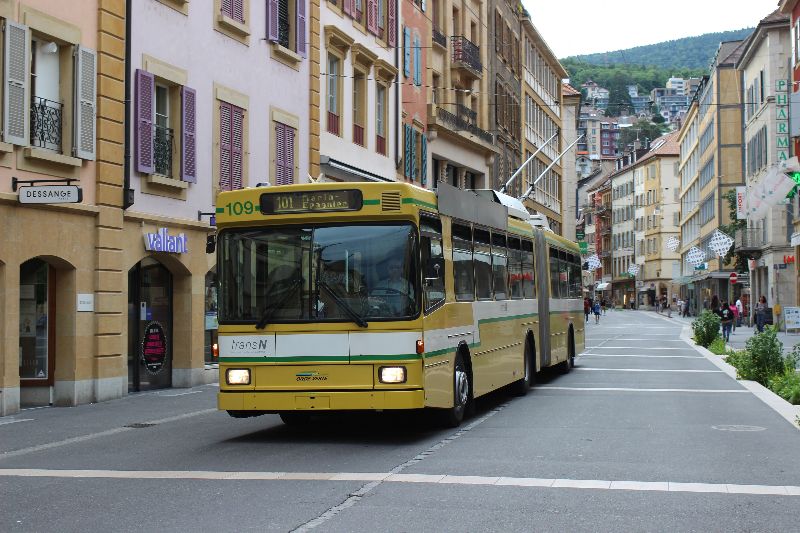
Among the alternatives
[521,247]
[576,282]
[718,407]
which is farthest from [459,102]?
[718,407]

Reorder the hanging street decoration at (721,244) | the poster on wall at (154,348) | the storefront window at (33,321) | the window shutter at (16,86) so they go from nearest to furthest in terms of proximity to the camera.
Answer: the window shutter at (16,86) < the storefront window at (33,321) < the poster on wall at (154,348) < the hanging street decoration at (721,244)

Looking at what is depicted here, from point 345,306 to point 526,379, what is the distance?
7.83 m

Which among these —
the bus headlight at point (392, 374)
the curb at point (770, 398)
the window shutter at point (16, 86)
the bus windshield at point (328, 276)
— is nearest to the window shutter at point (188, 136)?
the window shutter at point (16, 86)

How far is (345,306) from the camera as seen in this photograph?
12.7 metres

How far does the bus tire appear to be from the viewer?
19.7 m

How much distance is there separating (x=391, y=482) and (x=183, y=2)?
50.5ft

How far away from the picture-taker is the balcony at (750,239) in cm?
6744

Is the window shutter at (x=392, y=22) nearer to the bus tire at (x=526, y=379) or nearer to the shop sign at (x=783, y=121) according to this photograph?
the bus tire at (x=526, y=379)

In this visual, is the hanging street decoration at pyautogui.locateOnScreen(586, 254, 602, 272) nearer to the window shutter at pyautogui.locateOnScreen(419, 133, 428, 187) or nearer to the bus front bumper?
the window shutter at pyautogui.locateOnScreen(419, 133, 428, 187)

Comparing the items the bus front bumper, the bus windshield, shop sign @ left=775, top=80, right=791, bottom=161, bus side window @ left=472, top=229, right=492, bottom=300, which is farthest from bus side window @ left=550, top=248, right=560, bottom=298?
shop sign @ left=775, top=80, right=791, bottom=161

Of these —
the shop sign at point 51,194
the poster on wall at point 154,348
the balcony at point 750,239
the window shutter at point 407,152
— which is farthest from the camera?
the balcony at point 750,239

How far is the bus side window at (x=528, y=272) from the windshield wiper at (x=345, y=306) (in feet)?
24.6

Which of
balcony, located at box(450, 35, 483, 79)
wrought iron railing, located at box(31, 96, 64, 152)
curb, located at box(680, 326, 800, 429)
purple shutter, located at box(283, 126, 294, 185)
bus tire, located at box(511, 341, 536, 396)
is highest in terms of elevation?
balcony, located at box(450, 35, 483, 79)

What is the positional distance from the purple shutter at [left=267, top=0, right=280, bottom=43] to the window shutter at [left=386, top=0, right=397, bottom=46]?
951 centimetres
